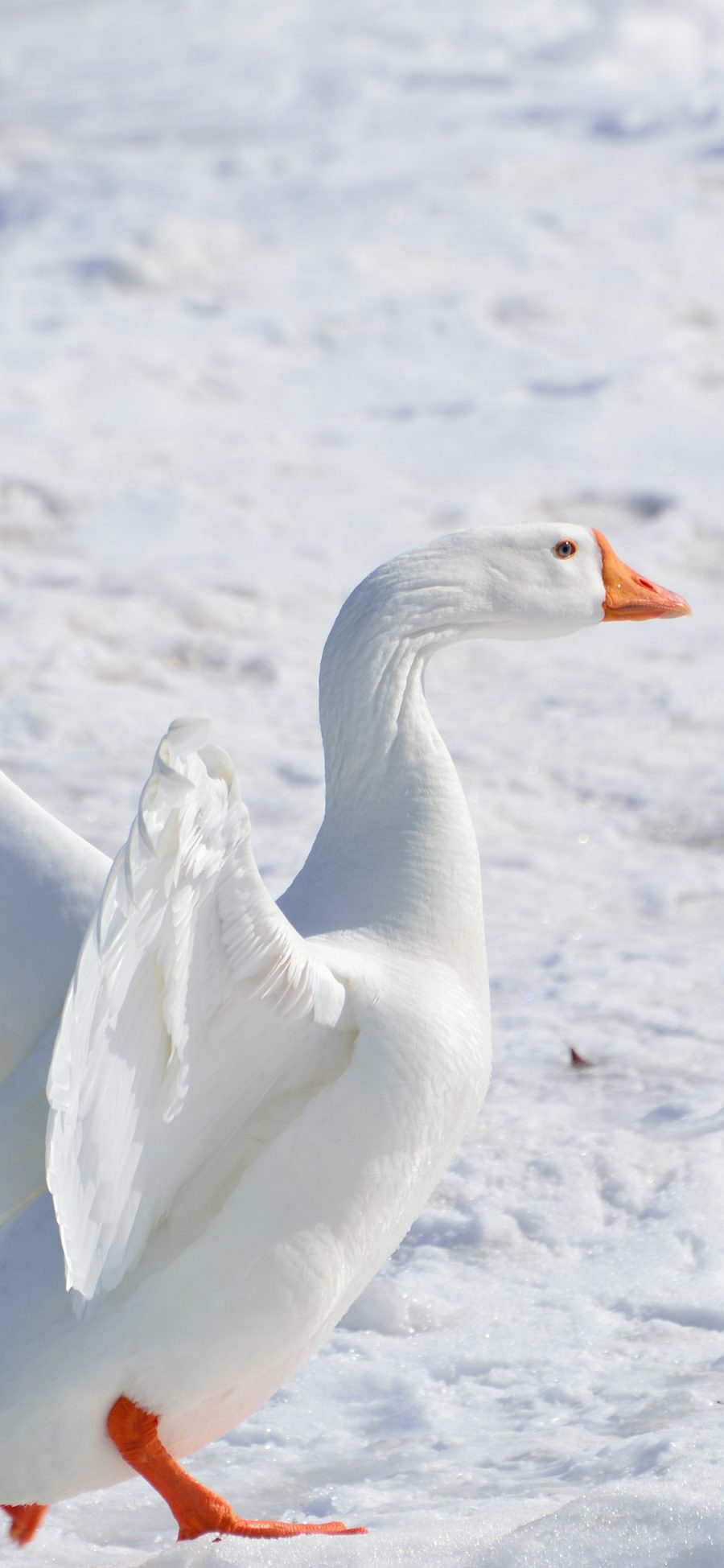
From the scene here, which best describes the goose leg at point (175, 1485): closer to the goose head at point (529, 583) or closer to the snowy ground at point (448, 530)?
the snowy ground at point (448, 530)

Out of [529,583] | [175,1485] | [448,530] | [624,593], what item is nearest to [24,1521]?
[175,1485]

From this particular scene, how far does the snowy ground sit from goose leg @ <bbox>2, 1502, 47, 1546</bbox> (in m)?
0.03

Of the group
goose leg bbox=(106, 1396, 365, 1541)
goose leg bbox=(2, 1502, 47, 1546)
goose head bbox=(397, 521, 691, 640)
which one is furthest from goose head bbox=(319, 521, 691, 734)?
goose leg bbox=(2, 1502, 47, 1546)

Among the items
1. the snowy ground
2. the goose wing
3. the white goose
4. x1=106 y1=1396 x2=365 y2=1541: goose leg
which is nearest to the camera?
the goose wing

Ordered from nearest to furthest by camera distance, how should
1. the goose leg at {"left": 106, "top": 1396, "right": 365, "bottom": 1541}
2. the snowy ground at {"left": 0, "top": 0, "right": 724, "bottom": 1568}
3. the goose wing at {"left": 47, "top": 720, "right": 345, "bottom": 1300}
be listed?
the goose wing at {"left": 47, "top": 720, "right": 345, "bottom": 1300}
the goose leg at {"left": 106, "top": 1396, "right": 365, "bottom": 1541}
the snowy ground at {"left": 0, "top": 0, "right": 724, "bottom": 1568}

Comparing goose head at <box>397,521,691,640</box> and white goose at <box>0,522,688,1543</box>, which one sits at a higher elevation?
goose head at <box>397,521,691,640</box>

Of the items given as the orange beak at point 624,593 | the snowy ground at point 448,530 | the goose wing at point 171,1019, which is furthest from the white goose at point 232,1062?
the snowy ground at point 448,530

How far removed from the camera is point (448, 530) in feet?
25.7

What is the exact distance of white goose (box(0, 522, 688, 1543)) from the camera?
8.09 feet

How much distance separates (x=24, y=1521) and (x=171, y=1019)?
119cm

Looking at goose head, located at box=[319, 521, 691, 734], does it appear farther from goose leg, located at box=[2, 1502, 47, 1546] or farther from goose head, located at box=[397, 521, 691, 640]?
goose leg, located at box=[2, 1502, 47, 1546]

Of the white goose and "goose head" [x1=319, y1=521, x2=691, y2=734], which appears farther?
"goose head" [x1=319, y1=521, x2=691, y2=734]

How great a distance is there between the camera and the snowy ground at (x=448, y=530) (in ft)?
11.4

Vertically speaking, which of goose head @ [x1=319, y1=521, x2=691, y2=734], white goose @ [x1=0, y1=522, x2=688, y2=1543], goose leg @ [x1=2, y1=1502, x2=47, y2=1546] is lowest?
goose leg @ [x1=2, y1=1502, x2=47, y2=1546]
